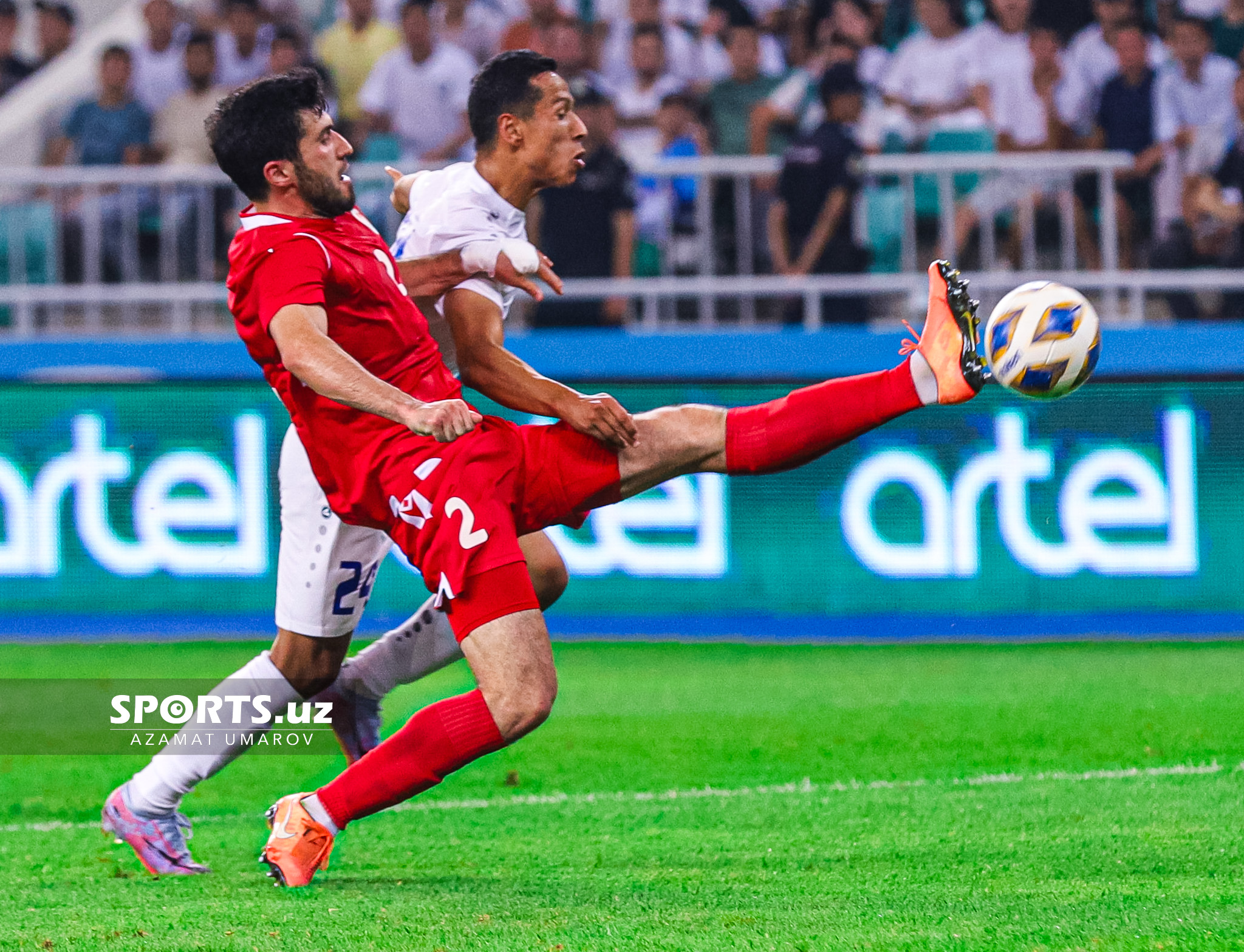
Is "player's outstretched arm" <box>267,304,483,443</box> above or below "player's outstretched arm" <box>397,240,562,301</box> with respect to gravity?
below

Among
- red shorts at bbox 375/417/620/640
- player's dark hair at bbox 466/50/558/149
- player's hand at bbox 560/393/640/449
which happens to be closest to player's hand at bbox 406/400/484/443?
red shorts at bbox 375/417/620/640

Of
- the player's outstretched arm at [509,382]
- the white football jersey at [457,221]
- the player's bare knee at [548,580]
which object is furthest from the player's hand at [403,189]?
the player's bare knee at [548,580]

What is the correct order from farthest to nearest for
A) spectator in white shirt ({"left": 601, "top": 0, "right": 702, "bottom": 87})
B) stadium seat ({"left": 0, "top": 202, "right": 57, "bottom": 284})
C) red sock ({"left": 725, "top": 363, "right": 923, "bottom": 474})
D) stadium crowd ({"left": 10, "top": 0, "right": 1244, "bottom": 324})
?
1. spectator in white shirt ({"left": 601, "top": 0, "right": 702, "bottom": 87})
2. stadium seat ({"left": 0, "top": 202, "right": 57, "bottom": 284})
3. stadium crowd ({"left": 10, "top": 0, "right": 1244, "bottom": 324})
4. red sock ({"left": 725, "top": 363, "right": 923, "bottom": 474})

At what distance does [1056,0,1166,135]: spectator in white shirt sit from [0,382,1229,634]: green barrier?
3113mm

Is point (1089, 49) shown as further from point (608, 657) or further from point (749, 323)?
point (608, 657)

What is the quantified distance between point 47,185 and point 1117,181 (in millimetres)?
6917

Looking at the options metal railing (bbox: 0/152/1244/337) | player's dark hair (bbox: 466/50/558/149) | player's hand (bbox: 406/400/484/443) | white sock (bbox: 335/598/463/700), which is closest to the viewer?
player's hand (bbox: 406/400/484/443)

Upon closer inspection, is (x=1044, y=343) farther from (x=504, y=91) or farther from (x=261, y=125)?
(x=261, y=125)

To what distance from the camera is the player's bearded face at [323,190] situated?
15.5 feet

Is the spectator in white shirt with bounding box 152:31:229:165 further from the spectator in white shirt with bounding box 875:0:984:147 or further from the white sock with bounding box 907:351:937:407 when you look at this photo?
the white sock with bounding box 907:351:937:407

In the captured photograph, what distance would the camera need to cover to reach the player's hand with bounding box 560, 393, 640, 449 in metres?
4.65

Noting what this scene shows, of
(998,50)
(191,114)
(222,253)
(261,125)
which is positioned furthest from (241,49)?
(261,125)

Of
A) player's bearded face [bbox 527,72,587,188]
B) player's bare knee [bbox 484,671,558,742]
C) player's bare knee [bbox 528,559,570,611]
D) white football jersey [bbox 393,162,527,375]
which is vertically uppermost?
player's bearded face [bbox 527,72,587,188]

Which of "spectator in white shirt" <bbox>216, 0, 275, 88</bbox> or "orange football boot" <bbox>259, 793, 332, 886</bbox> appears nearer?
"orange football boot" <bbox>259, 793, 332, 886</bbox>
